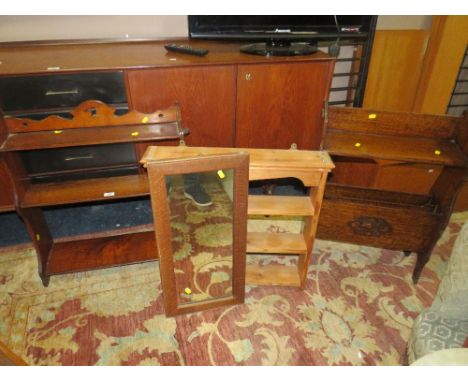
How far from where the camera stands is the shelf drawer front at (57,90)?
1.50 meters

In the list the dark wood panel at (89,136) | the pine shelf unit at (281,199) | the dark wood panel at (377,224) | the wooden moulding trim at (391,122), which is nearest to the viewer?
the pine shelf unit at (281,199)

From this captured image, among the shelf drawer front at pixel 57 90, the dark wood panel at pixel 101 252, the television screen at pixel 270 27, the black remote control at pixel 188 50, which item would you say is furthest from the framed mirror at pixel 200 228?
the television screen at pixel 270 27

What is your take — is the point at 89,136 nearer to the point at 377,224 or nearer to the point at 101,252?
the point at 101,252

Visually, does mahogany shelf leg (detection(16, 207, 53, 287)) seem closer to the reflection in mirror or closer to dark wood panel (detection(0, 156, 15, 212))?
dark wood panel (detection(0, 156, 15, 212))

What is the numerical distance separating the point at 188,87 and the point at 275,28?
0.57 metres

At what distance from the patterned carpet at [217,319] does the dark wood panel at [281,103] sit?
29.7 inches

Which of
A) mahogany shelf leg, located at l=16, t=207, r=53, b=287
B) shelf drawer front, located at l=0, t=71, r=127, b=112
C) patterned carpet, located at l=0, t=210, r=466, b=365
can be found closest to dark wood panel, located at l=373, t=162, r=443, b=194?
patterned carpet, located at l=0, t=210, r=466, b=365

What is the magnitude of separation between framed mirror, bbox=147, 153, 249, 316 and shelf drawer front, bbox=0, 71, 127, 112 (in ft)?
2.15

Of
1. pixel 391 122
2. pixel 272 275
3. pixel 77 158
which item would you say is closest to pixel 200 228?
pixel 272 275

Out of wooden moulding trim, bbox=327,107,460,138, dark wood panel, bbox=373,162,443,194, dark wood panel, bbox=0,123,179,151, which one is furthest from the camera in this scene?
dark wood panel, bbox=373,162,443,194

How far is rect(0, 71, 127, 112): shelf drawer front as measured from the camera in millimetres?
1498

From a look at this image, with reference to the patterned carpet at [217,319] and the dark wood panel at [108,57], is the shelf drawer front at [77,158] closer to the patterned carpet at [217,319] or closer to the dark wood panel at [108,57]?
the dark wood panel at [108,57]
